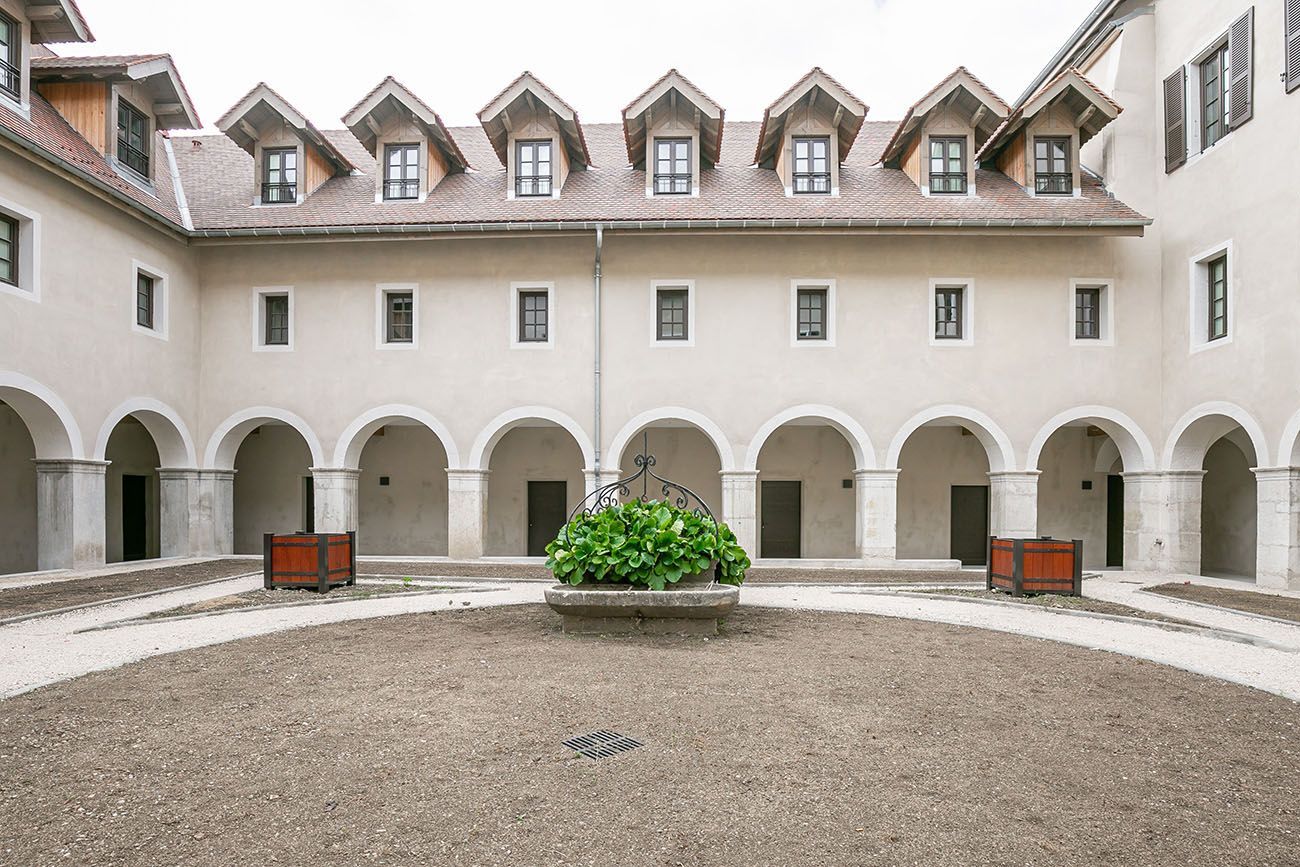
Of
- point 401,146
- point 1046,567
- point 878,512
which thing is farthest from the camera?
point 401,146

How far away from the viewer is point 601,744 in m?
4.79

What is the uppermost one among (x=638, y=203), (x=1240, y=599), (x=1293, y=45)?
(x=1293, y=45)

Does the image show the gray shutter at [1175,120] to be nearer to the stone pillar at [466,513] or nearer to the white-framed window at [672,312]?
the white-framed window at [672,312]

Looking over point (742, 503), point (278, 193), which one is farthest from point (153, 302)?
point (742, 503)

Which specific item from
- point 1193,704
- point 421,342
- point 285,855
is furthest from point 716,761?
point 421,342

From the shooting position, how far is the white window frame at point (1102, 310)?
1672cm

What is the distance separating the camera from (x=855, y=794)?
411 centimetres

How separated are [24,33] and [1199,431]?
888 inches

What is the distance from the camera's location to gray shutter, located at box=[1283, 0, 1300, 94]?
13.0 metres

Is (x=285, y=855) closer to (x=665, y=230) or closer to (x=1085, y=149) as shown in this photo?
(x=665, y=230)

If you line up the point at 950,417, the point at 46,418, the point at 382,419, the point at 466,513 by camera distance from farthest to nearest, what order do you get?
the point at 382,419 → the point at 466,513 → the point at 950,417 → the point at 46,418

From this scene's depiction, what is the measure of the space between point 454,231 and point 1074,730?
1434 cm

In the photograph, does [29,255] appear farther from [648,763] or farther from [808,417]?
[648,763]

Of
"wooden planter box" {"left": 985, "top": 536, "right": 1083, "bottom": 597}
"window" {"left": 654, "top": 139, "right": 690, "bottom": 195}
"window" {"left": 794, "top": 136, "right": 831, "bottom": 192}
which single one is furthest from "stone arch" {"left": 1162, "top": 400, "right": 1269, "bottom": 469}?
"window" {"left": 654, "top": 139, "right": 690, "bottom": 195}
